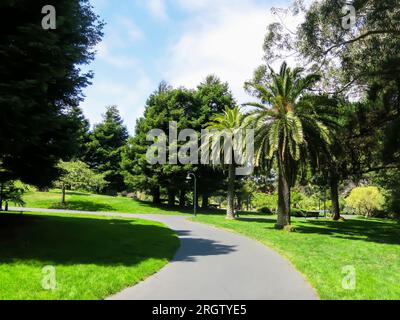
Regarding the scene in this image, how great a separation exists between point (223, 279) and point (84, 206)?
3501cm

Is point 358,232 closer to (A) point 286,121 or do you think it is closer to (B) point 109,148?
(A) point 286,121

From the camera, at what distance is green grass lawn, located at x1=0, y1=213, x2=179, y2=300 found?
7.94m

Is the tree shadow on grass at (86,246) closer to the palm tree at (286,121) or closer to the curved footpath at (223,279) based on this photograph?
the curved footpath at (223,279)

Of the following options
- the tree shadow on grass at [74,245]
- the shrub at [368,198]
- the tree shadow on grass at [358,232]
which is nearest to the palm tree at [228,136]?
the tree shadow on grass at [358,232]

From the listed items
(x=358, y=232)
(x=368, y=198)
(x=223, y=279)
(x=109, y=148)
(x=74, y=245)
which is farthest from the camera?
(x=109, y=148)

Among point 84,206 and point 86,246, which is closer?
point 86,246

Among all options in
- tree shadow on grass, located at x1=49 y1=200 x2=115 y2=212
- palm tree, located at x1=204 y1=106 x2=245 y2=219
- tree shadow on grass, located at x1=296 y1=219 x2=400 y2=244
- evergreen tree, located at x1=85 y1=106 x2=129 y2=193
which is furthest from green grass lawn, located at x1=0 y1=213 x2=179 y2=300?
evergreen tree, located at x1=85 y1=106 x2=129 y2=193

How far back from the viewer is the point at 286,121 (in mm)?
23906

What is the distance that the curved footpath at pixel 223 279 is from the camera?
7977mm

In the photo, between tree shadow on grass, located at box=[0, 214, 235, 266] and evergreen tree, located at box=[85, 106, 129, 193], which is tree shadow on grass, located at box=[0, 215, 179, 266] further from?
evergreen tree, located at box=[85, 106, 129, 193]

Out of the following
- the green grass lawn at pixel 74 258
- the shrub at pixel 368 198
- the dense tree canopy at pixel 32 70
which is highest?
the dense tree canopy at pixel 32 70

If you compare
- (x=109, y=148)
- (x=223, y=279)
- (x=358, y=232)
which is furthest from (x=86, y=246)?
(x=109, y=148)

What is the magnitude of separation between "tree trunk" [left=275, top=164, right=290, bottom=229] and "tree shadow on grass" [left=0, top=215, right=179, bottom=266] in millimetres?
10147

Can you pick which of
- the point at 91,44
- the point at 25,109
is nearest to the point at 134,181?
the point at 91,44
